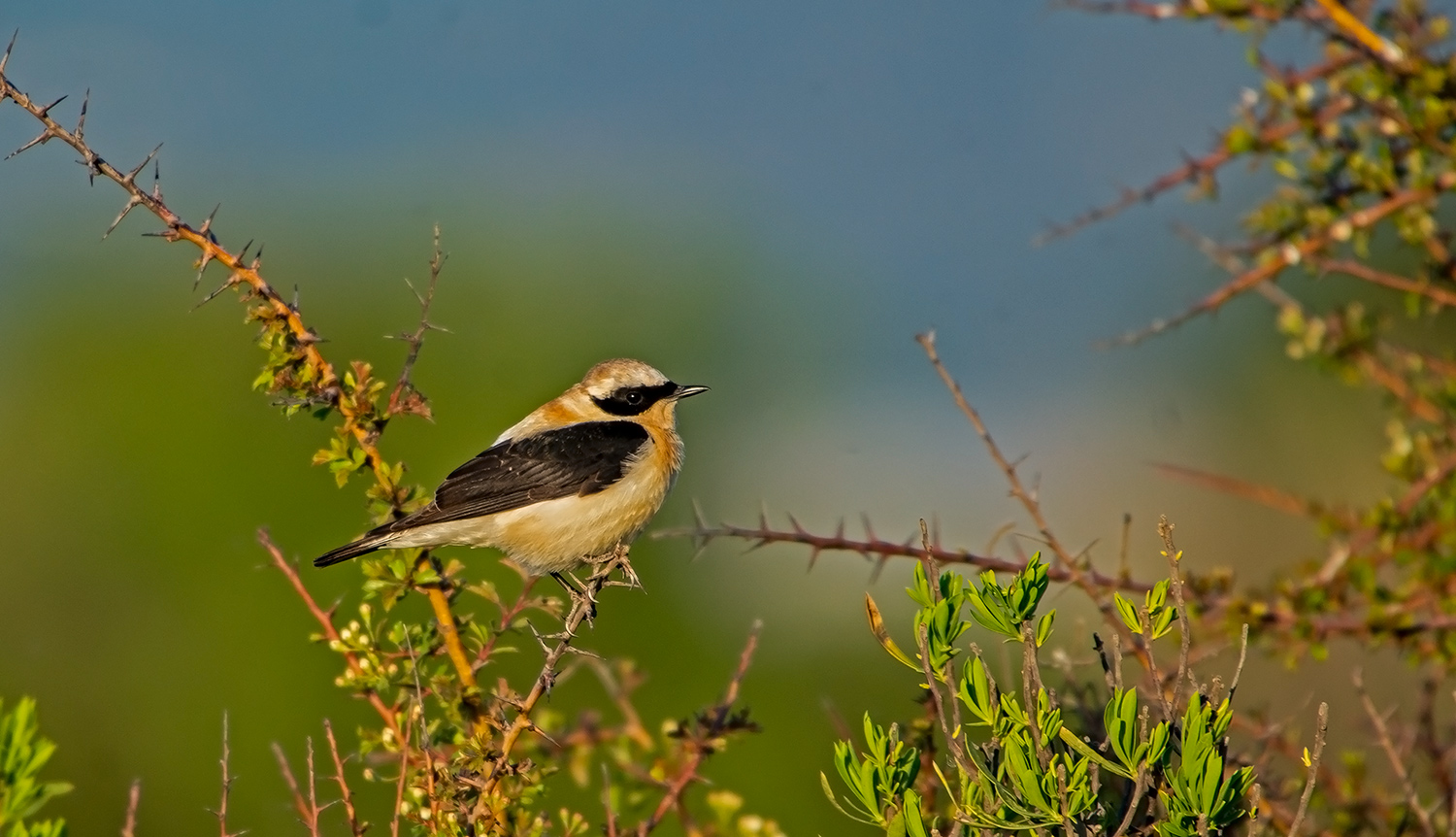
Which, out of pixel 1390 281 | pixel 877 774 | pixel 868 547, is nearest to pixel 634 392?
pixel 868 547

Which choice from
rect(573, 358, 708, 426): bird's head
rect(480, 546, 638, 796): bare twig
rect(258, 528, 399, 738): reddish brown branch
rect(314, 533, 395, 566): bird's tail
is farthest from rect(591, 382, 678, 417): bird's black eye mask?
rect(258, 528, 399, 738): reddish brown branch

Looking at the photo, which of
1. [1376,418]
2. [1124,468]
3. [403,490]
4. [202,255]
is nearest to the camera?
[202,255]

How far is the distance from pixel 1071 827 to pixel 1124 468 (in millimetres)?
34084

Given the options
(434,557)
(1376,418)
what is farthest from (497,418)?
(434,557)

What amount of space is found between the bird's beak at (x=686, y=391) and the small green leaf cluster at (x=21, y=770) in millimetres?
4994

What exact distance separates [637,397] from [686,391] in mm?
272

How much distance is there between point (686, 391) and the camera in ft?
23.7

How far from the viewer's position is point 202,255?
3562 mm

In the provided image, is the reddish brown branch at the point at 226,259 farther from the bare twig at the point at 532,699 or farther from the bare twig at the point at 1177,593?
the bare twig at the point at 1177,593

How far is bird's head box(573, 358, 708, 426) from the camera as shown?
723cm

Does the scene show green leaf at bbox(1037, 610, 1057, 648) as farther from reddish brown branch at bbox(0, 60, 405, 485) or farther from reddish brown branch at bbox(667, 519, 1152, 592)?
reddish brown branch at bbox(0, 60, 405, 485)

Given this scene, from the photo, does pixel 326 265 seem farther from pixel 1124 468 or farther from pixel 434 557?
pixel 434 557

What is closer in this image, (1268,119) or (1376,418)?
(1268,119)

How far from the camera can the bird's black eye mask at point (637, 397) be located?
7270 mm
